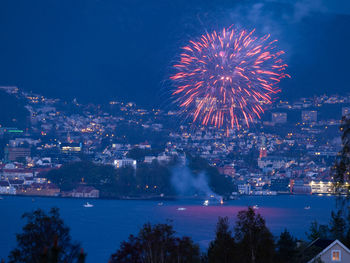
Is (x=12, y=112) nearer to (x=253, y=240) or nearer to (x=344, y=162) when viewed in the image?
(x=253, y=240)

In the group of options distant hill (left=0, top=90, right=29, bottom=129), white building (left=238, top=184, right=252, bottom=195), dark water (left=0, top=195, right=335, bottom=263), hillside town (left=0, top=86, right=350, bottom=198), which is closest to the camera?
dark water (left=0, top=195, right=335, bottom=263)

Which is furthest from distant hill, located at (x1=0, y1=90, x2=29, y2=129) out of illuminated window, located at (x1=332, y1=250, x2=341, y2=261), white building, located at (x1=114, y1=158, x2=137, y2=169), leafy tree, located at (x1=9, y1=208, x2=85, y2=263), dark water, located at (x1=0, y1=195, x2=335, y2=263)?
leafy tree, located at (x1=9, y1=208, x2=85, y2=263)

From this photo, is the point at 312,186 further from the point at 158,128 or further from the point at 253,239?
the point at 253,239

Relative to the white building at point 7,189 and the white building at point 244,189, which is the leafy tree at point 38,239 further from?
the white building at point 244,189

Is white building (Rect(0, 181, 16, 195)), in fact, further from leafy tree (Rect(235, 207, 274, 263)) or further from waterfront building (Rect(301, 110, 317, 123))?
leafy tree (Rect(235, 207, 274, 263))

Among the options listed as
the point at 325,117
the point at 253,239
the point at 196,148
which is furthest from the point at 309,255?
the point at 325,117

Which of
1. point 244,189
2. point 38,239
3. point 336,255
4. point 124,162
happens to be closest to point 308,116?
point 244,189

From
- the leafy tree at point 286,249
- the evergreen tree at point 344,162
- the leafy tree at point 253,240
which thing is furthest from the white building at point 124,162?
the evergreen tree at point 344,162
